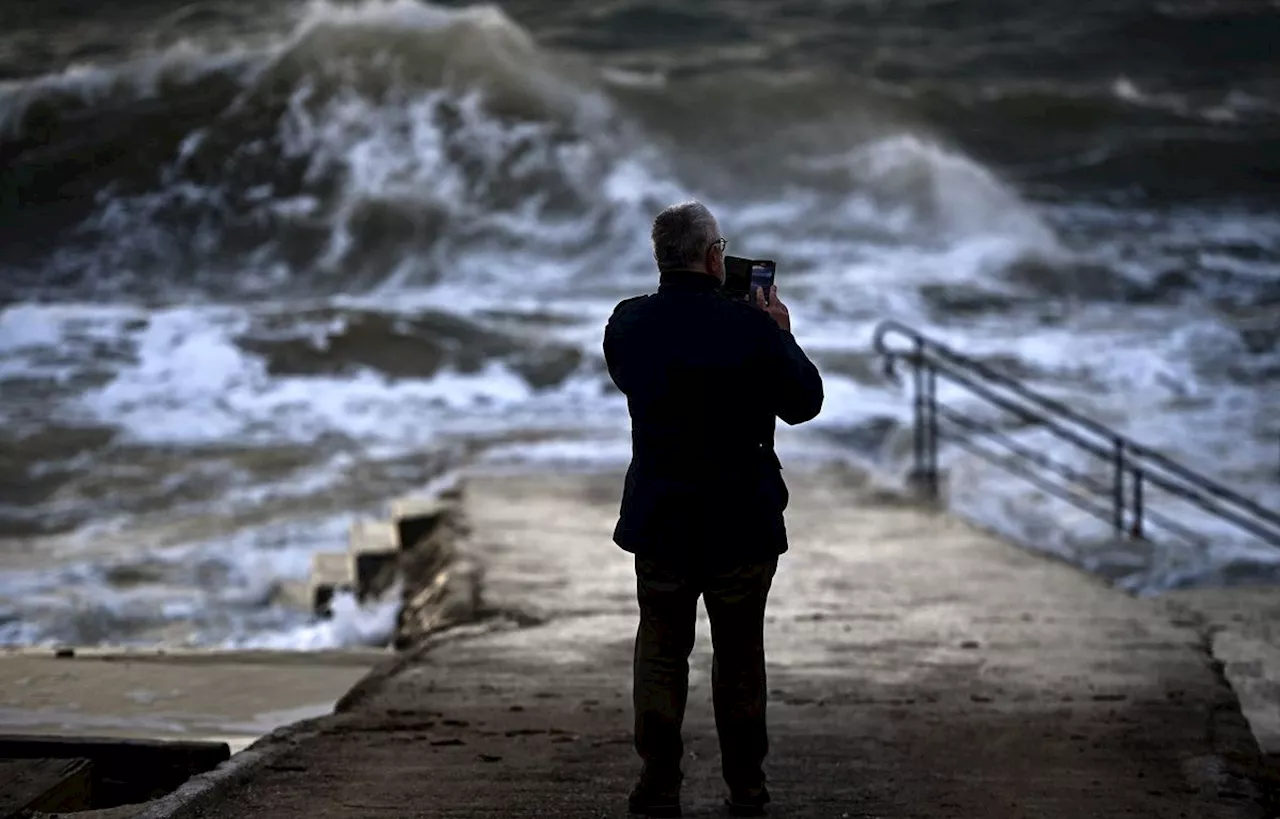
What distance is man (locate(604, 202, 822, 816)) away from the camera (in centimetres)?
409

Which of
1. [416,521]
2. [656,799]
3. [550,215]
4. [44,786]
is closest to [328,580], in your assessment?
[416,521]

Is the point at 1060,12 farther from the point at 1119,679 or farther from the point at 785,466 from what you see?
the point at 1119,679

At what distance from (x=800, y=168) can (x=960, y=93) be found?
3.96 m

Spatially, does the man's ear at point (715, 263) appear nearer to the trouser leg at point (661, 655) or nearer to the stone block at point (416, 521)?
the trouser leg at point (661, 655)

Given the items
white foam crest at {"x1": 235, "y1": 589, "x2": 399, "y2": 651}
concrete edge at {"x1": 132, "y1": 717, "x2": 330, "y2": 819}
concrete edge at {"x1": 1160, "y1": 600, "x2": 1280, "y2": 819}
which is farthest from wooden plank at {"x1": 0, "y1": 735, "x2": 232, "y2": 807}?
white foam crest at {"x1": 235, "y1": 589, "x2": 399, "y2": 651}

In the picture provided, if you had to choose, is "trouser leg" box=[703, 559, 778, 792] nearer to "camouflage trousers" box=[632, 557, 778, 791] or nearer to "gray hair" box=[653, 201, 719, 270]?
"camouflage trousers" box=[632, 557, 778, 791]

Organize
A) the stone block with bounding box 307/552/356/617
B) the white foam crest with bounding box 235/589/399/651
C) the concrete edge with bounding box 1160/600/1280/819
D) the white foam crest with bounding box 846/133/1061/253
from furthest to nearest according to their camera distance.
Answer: the white foam crest with bounding box 846/133/1061/253 → the stone block with bounding box 307/552/356/617 → the white foam crest with bounding box 235/589/399/651 → the concrete edge with bounding box 1160/600/1280/819

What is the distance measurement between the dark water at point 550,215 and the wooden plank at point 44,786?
8.42 m

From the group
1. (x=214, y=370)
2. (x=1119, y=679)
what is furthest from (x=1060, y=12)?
(x=1119, y=679)

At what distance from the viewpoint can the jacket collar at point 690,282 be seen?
415 centimetres

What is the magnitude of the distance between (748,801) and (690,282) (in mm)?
1223

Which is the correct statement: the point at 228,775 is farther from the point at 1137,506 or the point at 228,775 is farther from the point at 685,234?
the point at 1137,506

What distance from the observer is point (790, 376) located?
13.4 ft

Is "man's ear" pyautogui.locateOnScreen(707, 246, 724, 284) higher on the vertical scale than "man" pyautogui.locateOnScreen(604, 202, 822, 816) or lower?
higher
